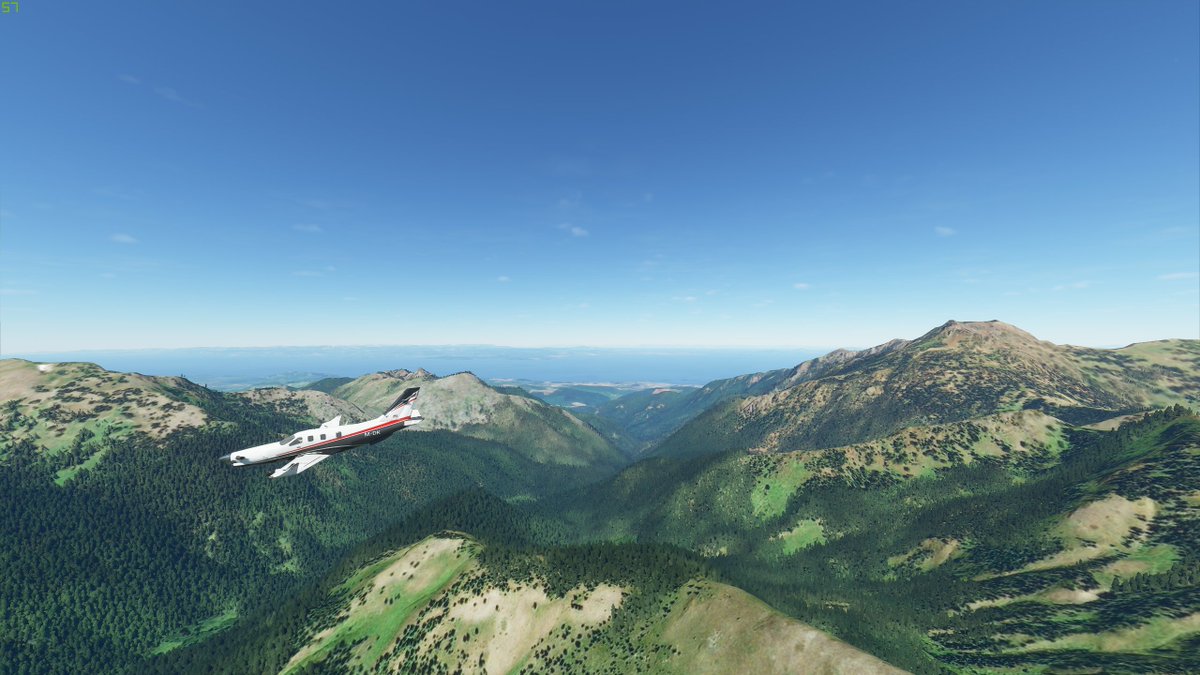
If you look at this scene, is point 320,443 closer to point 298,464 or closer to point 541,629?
point 298,464

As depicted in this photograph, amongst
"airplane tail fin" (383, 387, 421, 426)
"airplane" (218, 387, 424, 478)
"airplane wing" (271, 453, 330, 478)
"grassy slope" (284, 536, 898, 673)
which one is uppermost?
"airplane tail fin" (383, 387, 421, 426)

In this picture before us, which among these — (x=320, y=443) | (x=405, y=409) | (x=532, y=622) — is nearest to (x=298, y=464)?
(x=320, y=443)

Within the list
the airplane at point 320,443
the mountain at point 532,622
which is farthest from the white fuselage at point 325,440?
the mountain at point 532,622

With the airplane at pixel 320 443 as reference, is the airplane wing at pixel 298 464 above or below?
below

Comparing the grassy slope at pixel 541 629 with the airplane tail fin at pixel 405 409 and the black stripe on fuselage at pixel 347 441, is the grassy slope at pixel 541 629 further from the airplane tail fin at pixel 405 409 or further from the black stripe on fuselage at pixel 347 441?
the black stripe on fuselage at pixel 347 441

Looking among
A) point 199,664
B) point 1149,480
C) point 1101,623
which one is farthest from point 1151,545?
point 199,664

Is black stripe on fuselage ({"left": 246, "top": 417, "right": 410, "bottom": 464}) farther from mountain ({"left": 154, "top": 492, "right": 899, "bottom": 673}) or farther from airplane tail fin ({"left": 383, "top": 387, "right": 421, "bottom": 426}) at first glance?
mountain ({"left": 154, "top": 492, "right": 899, "bottom": 673})

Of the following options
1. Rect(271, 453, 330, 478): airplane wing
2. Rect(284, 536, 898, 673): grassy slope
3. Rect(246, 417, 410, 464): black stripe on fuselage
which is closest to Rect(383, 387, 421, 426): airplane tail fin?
Rect(246, 417, 410, 464): black stripe on fuselage
